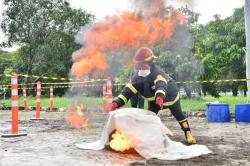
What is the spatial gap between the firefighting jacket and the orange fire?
349 centimetres

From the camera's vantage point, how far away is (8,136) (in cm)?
916

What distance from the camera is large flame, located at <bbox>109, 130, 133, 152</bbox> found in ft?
22.4

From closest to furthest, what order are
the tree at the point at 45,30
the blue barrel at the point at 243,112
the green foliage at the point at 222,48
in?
the blue barrel at the point at 243,112 < the green foliage at the point at 222,48 < the tree at the point at 45,30

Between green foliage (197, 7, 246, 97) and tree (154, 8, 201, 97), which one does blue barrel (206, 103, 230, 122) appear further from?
green foliage (197, 7, 246, 97)

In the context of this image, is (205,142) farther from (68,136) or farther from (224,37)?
(224,37)

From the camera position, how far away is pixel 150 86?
758cm

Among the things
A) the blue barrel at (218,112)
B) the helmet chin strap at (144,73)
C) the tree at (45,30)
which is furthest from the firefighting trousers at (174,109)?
the tree at (45,30)

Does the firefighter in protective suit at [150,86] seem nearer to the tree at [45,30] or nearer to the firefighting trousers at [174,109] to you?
the firefighting trousers at [174,109]

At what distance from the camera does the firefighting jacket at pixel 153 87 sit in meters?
7.38

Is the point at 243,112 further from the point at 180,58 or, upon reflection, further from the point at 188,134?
the point at 180,58

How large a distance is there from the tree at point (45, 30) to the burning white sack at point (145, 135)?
32.5m

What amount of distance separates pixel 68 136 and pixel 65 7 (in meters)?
33.5

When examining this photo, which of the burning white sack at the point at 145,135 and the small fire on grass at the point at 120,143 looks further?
the small fire on grass at the point at 120,143

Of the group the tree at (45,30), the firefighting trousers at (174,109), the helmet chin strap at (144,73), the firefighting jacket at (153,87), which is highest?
the tree at (45,30)
